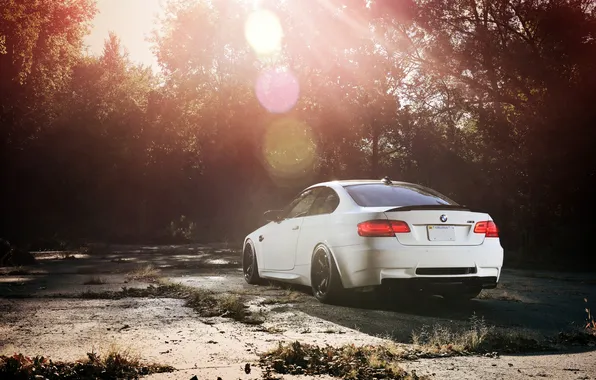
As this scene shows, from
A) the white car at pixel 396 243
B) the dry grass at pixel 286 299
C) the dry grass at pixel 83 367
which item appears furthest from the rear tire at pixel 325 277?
the dry grass at pixel 83 367

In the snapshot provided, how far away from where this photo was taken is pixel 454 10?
2273 centimetres

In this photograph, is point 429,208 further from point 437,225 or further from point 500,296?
point 500,296

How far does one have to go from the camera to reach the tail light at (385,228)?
25.8 feet

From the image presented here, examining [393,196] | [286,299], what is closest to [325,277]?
[286,299]

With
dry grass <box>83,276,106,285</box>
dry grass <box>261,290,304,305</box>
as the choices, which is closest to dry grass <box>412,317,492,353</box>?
dry grass <box>261,290,304,305</box>

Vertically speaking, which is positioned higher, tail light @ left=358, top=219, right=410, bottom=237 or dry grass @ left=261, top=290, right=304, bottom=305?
tail light @ left=358, top=219, right=410, bottom=237

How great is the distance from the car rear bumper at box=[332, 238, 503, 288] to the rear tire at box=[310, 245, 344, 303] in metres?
0.17

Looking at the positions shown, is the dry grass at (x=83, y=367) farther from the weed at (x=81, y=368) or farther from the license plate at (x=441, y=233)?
the license plate at (x=441, y=233)

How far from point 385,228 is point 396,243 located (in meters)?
0.21

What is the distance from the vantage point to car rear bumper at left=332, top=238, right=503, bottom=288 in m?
7.81

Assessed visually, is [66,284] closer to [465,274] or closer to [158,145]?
[465,274]

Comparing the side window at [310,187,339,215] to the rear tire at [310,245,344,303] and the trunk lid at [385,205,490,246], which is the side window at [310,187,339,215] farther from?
the trunk lid at [385,205,490,246]

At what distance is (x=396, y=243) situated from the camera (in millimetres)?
7848

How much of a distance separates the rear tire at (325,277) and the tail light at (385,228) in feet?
2.55
